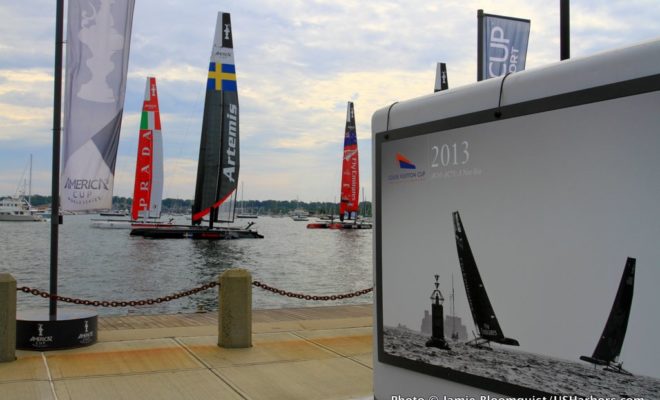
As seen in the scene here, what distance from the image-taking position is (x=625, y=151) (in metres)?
3.82

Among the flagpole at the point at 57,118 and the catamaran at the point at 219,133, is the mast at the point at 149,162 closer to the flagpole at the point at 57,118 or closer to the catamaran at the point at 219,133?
the catamaran at the point at 219,133

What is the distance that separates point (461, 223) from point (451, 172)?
0.41 m

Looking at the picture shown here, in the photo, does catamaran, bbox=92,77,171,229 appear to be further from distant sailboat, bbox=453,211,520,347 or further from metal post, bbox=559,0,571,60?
distant sailboat, bbox=453,211,520,347

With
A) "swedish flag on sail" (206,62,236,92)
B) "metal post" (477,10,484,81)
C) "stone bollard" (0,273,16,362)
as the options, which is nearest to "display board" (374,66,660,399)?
"metal post" (477,10,484,81)

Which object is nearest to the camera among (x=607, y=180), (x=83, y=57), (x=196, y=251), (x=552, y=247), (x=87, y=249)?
(x=607, y=180)

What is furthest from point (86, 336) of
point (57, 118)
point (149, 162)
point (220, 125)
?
point (149, 162)

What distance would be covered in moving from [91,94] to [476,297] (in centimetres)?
637

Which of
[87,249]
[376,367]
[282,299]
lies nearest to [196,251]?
[87,249]

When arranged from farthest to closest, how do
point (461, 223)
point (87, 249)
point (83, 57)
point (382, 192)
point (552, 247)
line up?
point (87, 249) → point (83, 57) → point (382, 192) → point (461, 223) → point (552, 247)

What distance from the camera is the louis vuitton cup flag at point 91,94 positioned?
8.88 m

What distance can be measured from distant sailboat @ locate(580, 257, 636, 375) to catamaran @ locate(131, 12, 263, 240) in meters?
48.1

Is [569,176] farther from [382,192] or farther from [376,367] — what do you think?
[376,367]

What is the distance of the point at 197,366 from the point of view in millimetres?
7414

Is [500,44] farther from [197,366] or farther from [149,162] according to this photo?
[149,162]
